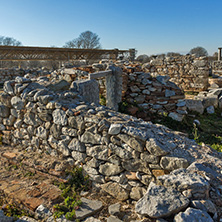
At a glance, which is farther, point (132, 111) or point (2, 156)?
point (132, 111)

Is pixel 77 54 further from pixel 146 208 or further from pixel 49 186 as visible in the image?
pixel 146 208

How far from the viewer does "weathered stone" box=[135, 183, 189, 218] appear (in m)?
2.04

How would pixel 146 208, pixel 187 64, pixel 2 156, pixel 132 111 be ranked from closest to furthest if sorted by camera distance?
1. pixel 146 208
2. pixel 2 156
3. pixel 132 111
4. pixel 187 64

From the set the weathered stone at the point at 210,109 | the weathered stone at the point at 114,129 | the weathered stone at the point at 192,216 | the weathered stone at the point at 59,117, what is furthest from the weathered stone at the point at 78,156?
the weathered stone at the point at 210,109

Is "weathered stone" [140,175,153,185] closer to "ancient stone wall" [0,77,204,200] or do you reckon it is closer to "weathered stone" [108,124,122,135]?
"ancient stone wall" [0,77,204,200]

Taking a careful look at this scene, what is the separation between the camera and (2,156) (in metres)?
4.15

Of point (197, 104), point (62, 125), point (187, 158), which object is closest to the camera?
point (187, 158)

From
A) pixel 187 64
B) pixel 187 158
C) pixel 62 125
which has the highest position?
pixel 187 64

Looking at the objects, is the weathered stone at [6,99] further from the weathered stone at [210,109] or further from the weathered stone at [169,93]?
the weathered stone at [210,109]

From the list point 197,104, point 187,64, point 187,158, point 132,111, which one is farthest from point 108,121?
point 187,64

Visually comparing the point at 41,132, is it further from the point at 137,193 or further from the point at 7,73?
the point at 7,73

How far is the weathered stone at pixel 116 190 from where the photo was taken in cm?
292

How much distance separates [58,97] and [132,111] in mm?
3564

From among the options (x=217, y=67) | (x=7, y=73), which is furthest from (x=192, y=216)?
(x=217, y=67)
